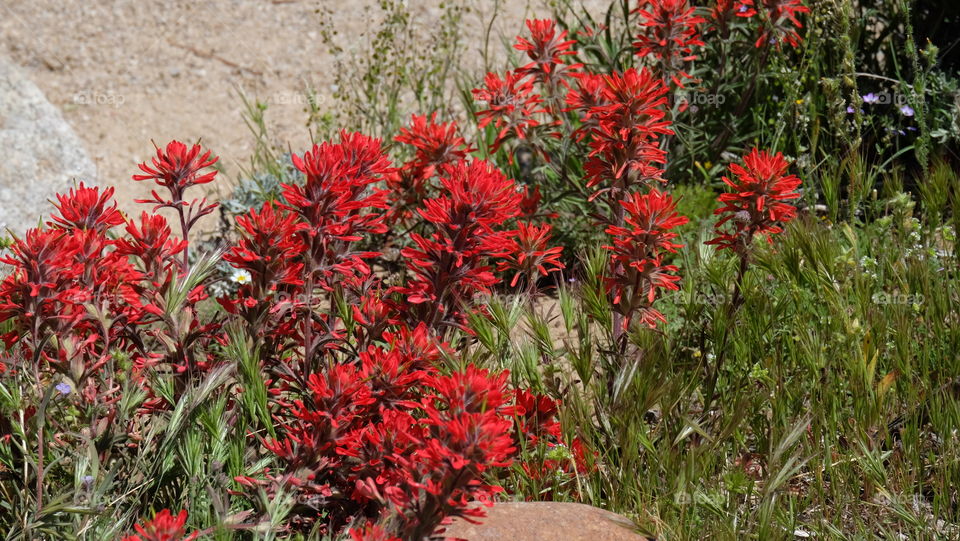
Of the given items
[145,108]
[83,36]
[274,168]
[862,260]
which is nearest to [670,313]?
[862,260]

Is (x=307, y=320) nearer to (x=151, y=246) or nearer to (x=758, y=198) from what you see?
(x=151, y=246)

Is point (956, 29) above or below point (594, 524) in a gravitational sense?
above

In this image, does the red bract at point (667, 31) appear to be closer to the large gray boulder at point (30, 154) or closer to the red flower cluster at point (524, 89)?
the red flower cluster at point (524, 89)

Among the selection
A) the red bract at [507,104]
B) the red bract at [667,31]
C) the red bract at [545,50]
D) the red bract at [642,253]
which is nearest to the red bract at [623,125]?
the red bract at [642,253]

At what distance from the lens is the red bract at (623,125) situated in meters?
2.73

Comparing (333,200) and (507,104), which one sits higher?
(507,104)

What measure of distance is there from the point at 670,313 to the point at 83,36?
16.4 ft

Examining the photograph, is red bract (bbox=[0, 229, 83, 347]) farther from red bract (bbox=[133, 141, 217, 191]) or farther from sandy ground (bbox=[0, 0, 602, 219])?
sandy ground (bbox=[0, 0, 602, 219])

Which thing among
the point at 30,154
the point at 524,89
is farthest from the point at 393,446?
the point at 30,154

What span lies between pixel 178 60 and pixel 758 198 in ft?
16.2

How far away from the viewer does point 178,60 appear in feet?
21.6

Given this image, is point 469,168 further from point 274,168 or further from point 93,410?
point 274,168

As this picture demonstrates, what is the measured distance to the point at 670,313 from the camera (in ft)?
11.5

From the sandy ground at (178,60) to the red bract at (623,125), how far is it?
3.19 meters
